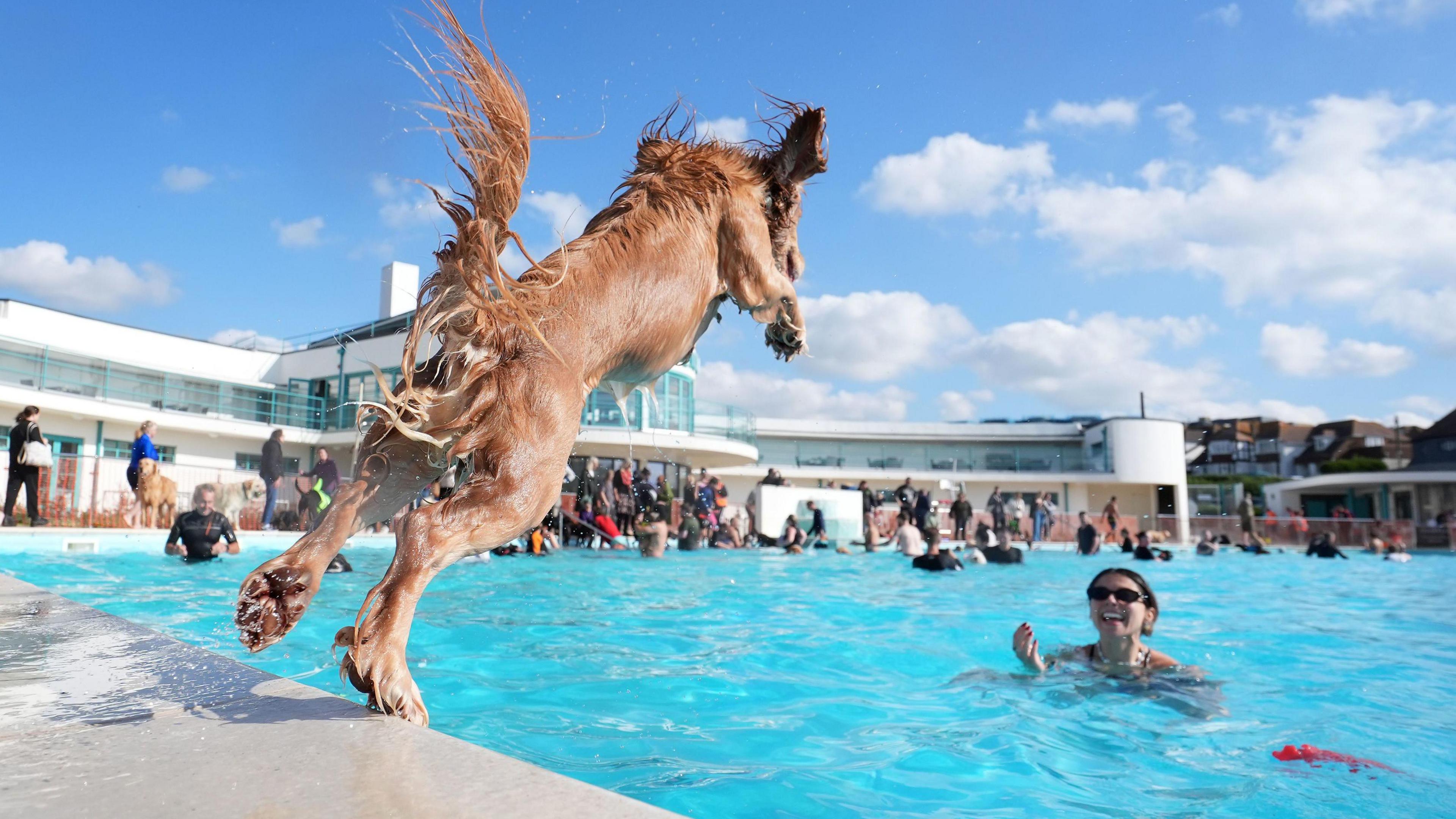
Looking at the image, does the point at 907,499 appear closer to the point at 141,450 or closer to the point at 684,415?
the point at 684,415

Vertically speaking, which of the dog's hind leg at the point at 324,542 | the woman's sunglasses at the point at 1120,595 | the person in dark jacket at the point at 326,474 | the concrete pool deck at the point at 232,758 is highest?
the person in dark jacket at the point at 326,474

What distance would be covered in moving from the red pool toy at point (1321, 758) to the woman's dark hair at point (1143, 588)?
1684 mm

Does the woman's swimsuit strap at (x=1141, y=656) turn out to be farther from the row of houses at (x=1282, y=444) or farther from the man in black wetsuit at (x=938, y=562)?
the row of houses at (x=1282, y=444)

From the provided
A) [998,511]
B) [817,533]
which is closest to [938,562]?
[817,533]

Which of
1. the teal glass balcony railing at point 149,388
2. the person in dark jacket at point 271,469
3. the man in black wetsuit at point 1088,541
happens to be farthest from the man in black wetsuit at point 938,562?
the teal glass balcony railing at point 149,388

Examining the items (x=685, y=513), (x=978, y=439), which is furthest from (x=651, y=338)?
(x=978, y=439)

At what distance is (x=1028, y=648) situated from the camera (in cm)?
475

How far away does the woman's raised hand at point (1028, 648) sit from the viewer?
4.76 metres

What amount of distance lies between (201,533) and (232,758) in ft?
33.0

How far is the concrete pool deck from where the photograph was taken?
124cm

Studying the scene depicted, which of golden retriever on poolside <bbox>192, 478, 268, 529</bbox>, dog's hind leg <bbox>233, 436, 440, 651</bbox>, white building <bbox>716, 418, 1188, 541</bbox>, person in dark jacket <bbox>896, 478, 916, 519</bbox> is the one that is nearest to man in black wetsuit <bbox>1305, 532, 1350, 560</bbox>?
person in dark jacket <bbox>896, 478, 916, 519</bbox>

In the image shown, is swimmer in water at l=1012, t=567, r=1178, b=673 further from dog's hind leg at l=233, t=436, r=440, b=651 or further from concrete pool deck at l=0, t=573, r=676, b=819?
concrete pool deck at l=0, t=573, r=676, b=819

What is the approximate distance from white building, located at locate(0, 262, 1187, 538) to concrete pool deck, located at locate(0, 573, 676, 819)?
1574 centimetres

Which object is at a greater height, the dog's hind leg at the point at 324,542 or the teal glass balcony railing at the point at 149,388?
the teal glass balcony railing at the point at 149,388
